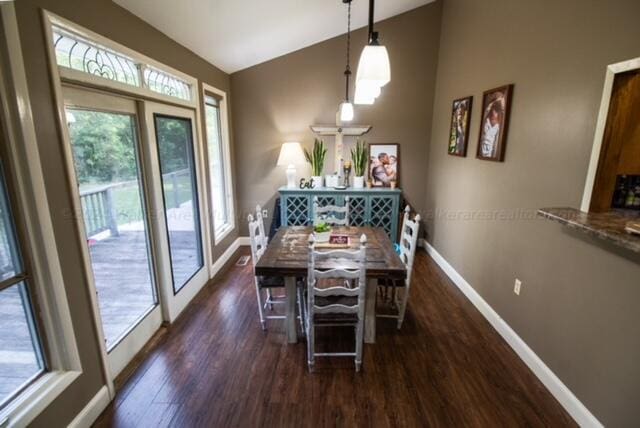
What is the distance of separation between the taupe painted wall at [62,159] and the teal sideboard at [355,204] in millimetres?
2501

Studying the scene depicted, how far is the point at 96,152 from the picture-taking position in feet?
6.55

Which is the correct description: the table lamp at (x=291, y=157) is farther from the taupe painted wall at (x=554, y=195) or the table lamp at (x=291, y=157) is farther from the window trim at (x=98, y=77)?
the taupe painted wall at (x=554, y=195)

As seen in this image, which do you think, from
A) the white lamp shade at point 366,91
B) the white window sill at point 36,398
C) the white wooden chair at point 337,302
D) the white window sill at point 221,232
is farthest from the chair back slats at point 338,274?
the white window sill at point 221,232

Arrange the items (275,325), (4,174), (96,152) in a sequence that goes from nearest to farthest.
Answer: (4,174)
(96,152)
(275,325)

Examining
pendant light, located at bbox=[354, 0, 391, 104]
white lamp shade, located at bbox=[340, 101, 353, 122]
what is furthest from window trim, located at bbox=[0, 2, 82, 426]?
white lamp shade, located at bbox=[340, 101, 353, 122]

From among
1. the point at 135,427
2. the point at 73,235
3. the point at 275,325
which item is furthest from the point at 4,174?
the point at 275,325

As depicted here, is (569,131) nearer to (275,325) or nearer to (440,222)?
(440,222)

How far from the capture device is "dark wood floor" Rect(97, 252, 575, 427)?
71.6 inches

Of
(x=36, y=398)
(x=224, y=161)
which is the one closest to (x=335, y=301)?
(x=36, y=398)

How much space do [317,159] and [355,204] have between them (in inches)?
31.7

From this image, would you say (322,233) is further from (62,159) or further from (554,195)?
(62,159)

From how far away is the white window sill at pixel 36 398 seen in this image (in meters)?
1.35

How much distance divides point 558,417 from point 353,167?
331 centimetres

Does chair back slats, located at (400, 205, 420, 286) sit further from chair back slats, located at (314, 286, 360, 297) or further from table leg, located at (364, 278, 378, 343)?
chair back slats, located at (314, 286, 360, 297)
